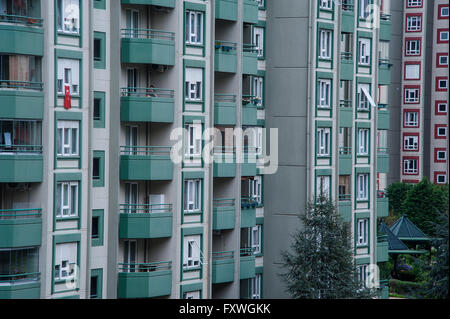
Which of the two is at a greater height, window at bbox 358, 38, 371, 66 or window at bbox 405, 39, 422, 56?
window at bbox 405, 39, 422, 56

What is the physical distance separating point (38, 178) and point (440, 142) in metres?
80.5

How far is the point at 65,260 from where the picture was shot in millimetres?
43500

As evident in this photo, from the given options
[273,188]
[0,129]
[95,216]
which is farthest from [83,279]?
[273,188]

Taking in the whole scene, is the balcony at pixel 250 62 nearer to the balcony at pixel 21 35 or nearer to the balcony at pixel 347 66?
the balcony at pixel 347 66

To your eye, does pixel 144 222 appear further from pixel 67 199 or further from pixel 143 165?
pixel 67 199

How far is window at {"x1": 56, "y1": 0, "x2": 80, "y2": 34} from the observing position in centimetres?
4325

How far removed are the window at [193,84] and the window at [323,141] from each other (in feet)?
Result: 31.3

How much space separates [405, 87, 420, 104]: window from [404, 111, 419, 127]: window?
1.25 m

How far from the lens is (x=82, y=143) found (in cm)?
4412

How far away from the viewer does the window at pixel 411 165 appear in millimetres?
115188

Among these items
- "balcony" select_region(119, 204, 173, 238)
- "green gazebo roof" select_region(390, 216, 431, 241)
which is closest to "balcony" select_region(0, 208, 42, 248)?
"balcony" select_region(119, 204, 173, 238)

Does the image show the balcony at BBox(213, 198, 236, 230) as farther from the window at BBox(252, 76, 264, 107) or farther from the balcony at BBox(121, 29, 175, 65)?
the balcony at BBox(121, 29, 175, 65)

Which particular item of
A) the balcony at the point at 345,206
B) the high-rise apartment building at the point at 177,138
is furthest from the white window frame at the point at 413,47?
the balcony at the point at 345,206

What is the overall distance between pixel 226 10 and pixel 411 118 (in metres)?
66.5
